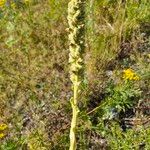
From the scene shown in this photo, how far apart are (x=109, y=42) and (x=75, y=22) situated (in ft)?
8.98

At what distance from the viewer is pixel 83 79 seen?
12.9ft

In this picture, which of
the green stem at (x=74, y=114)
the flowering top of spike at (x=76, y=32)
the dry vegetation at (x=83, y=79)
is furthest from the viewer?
the dry vegetation at (x=83, y=79)

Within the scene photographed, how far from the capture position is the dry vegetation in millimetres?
3656

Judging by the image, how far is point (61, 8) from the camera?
535 centimetres

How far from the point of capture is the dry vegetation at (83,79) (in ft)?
12.0

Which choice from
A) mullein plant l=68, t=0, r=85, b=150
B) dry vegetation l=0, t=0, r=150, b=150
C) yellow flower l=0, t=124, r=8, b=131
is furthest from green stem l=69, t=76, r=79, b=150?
yellow flower l=0, t=124, r=8, b=131

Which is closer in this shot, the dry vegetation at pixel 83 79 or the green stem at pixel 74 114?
the green stem at pixel 74 114

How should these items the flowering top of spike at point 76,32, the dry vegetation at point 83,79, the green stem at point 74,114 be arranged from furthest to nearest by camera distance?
1. the dry vegetation at point 83,79
2. the green stem at point 74,114
3. the flowering top of spike at point 76,32

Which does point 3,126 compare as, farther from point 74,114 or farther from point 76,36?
point 76,36

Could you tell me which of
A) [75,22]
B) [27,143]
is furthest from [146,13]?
[75,22]

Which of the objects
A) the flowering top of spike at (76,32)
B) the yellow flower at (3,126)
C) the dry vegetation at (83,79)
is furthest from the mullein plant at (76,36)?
the yellow flower at (3,126)

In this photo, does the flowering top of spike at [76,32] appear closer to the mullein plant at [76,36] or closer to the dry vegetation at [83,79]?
the mullein plant at [76,36]

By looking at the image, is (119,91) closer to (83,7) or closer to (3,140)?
(3,140)

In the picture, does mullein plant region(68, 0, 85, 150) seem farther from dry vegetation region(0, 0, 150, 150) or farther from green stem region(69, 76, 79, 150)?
dry vegetation region(0, 0, 150, 150)
